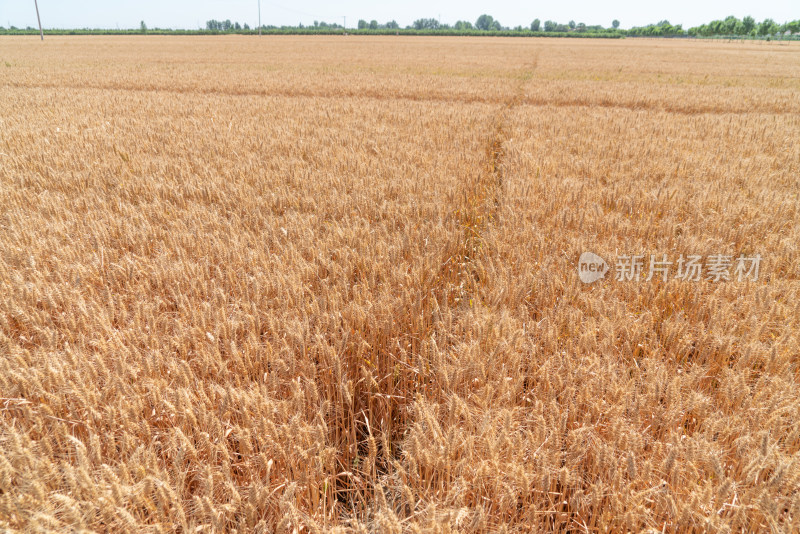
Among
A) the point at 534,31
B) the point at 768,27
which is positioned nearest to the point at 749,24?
the point at 768,27

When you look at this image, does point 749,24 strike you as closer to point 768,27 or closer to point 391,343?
point 768,27

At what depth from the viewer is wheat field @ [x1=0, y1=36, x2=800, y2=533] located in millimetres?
1288

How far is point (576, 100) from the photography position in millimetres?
10656

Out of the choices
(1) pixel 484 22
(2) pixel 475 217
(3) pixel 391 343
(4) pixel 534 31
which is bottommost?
(3) pixel 391 343

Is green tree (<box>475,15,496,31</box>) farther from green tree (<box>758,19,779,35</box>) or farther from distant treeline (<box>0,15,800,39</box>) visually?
green tree (<box>758,19,779,35</box>)

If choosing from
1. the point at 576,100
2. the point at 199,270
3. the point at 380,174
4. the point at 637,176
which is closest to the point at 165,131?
the point at 380,174

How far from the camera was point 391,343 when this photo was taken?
2.07 meters

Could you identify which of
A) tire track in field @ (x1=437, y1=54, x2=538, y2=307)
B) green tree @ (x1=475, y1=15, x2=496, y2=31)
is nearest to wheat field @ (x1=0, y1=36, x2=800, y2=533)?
tire track in field @ (x1=437, y1=54, x2=538, y2=307)

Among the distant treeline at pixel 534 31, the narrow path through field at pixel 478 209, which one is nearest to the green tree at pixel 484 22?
the distant treeline at pixel 534 31

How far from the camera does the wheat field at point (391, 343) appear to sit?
1.29 metres

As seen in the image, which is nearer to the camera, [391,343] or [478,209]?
[391,343]

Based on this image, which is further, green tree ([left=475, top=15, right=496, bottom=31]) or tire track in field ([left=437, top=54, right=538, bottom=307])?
green tree ([left=475, top=15, right=496, bottom=31])

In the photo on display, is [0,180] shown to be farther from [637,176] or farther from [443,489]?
[637,176]

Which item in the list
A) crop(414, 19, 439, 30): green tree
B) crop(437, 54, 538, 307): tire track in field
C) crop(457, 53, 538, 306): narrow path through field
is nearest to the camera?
crop(437, 54, 538, 307): tire track in field
